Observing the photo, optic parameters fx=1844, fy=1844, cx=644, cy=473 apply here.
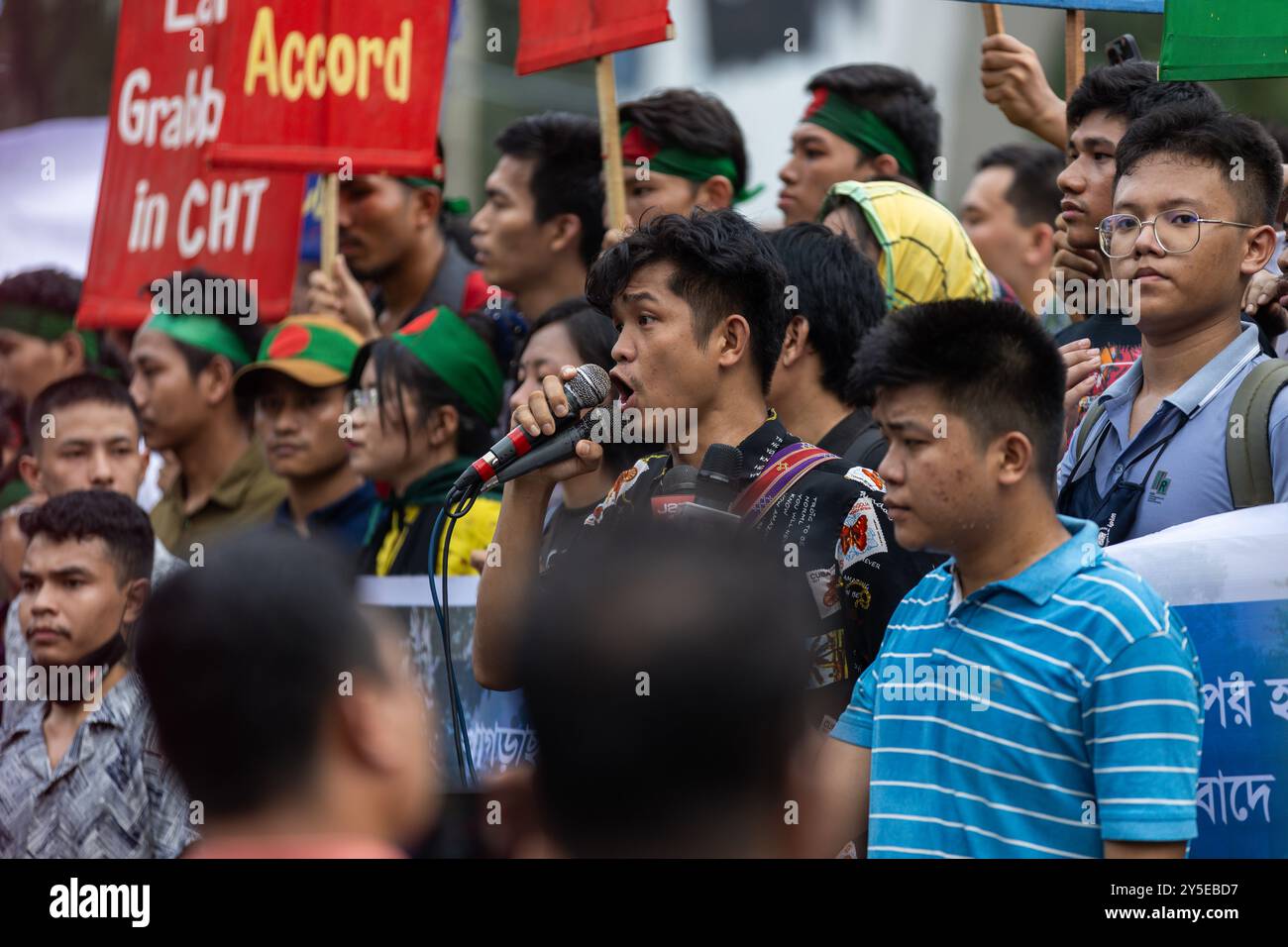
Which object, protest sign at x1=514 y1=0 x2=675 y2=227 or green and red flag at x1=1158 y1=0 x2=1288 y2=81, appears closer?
green and red flag at x1=1158 y1=0 x2=1288 y2=81

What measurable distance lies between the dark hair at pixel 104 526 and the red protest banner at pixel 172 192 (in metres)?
1.83

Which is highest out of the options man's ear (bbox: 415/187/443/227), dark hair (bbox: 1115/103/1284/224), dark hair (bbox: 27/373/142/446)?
man's ear (bbox: 415/187/443/227)

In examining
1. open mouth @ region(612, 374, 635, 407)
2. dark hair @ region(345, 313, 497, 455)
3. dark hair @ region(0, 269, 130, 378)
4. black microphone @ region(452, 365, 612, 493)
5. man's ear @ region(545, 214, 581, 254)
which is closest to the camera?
black microphone @ region(452, 365, 612, 493)

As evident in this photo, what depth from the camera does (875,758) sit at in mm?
3102

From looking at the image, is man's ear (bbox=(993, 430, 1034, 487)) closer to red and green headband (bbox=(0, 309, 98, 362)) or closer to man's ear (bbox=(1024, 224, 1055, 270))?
man's ear (bbox=(1024, 224, 1055, 270))

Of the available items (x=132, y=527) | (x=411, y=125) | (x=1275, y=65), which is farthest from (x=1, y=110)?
(x=1275, y=65)

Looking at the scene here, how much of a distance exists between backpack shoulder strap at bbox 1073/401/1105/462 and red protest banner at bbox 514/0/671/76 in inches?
79.4

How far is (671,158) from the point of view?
235 inches

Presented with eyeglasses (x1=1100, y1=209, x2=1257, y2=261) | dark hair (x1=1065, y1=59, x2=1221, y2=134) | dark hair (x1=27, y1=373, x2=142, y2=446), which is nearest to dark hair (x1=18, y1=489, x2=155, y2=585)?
dark hair (x1=27, y1=373, x2=142, y2=446)

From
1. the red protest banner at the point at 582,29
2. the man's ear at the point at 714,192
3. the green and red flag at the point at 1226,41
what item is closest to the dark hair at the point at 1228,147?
the green and red flag at the point at 1226,41

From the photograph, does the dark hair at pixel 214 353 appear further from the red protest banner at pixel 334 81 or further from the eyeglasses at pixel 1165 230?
the eyeglasses at pixel 1165 230

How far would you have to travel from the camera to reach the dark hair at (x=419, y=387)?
5.60 meters

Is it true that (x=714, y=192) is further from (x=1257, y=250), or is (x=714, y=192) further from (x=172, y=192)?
(x=1257, y=250)

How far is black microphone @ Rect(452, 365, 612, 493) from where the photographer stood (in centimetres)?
373
